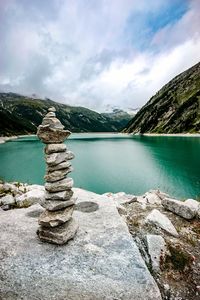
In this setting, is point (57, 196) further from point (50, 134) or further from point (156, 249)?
point (156, 249)

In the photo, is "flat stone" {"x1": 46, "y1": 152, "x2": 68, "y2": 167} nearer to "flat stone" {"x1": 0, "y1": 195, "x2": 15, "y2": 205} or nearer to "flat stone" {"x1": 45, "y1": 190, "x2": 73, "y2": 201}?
"flat stone" {"x1": 45, "y1": 190, "x2": 73, "y2": 201}

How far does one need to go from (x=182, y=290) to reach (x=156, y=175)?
4235cm

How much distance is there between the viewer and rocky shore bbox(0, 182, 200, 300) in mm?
8891

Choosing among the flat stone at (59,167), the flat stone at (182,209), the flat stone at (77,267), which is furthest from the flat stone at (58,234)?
the flat stone at (182,209)

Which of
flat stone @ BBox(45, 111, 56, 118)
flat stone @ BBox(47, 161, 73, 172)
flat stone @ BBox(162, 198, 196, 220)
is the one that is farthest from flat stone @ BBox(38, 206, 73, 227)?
flat stone @ BBox(162, 198, 196, 220)

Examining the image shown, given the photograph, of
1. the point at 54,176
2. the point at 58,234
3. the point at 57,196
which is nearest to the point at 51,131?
the point at 54,176

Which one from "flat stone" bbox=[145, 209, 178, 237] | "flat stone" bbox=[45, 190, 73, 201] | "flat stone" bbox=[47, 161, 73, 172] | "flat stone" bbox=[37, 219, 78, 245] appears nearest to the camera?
"flat stone" bbox=[37, 219, 78, 245]

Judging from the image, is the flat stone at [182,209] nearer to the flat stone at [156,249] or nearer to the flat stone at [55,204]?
the flat stone at [156,249]

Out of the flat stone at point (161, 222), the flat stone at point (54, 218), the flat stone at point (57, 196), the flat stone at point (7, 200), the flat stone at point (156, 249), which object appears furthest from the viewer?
the flat stone at point (7, 200)

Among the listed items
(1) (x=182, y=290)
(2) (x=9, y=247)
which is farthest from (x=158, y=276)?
(2) (x=9, y=247)

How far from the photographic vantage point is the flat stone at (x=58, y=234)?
9703 mm

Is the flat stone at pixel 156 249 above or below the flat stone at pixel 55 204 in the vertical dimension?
below

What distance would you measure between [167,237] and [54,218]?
5.31 metres

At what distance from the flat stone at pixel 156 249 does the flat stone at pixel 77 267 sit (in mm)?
858
